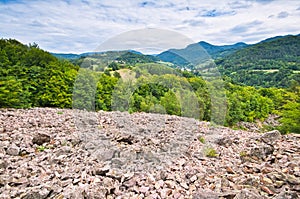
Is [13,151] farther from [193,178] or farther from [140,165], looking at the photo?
[193,178]

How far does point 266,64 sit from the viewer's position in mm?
97188

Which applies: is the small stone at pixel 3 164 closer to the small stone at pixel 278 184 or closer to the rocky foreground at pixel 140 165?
the rocky foreground at pixel 140 165

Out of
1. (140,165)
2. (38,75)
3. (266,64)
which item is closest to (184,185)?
(140,165)

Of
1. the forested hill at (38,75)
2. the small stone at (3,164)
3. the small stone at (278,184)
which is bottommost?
the small stone at (3,164)

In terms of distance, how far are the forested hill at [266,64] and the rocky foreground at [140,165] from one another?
5806 cm

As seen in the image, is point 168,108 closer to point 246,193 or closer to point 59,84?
point 59,84

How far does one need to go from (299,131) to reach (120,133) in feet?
50.1

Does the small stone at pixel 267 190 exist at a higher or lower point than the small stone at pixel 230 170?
higher

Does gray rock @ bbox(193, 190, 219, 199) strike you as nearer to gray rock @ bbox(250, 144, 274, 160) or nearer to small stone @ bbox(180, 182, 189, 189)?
small stone @ bbox(180, 182, 189, 189)

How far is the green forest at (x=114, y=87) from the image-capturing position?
10.9 metres

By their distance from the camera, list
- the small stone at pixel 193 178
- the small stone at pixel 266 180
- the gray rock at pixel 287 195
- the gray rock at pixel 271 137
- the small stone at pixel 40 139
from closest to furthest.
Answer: the gray rock at pixel 287 195 → the small stone at pixel 266 180 → the small stone at pixel 193 178 → the small stone at pixel 40 139 → the gray rock at pixel 271 137

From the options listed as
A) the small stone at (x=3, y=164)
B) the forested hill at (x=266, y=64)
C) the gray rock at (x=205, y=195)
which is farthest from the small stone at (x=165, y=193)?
the forested hill at (x=266, y=64)

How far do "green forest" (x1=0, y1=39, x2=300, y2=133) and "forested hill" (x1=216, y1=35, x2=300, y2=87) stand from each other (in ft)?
151

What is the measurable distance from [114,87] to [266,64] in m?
98.4
